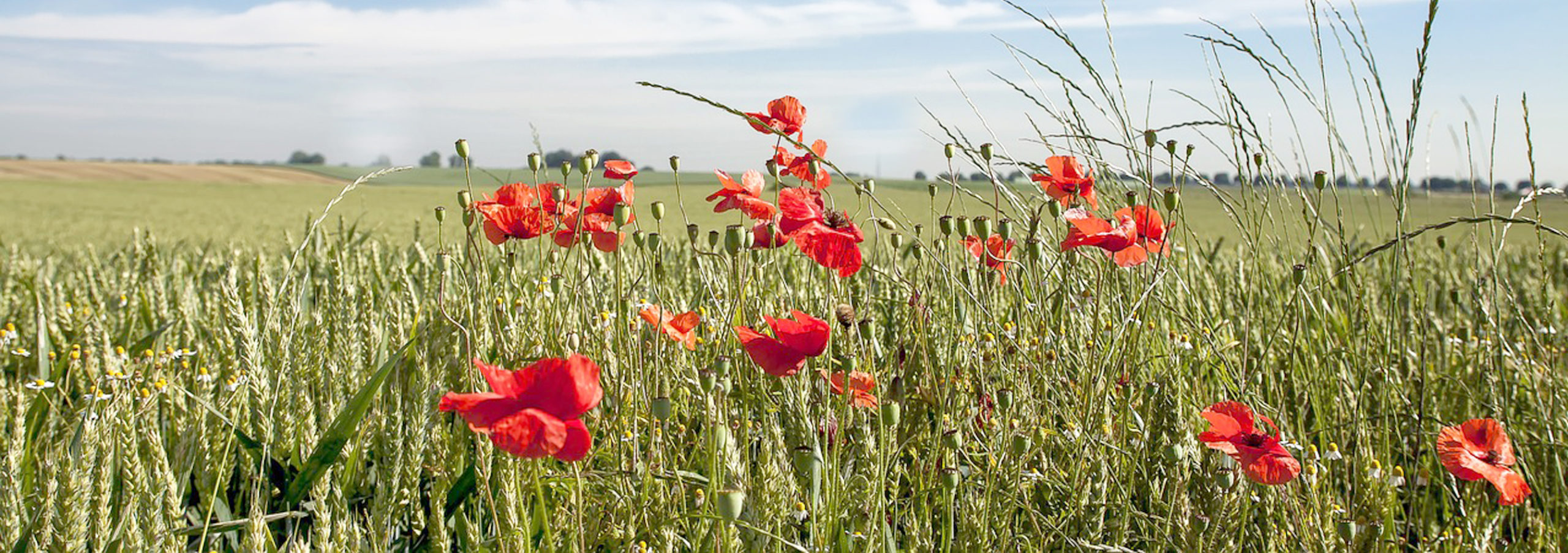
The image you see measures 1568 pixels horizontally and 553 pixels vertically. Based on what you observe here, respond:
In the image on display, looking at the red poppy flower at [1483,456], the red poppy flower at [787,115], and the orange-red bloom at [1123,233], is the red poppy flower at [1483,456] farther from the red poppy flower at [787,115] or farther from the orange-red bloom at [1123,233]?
the red poppy flower at [787,115]

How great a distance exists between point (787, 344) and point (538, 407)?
32 centimetres

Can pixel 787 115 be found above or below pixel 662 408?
above

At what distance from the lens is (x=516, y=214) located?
1.65 meters

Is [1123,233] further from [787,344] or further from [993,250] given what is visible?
[787,344]

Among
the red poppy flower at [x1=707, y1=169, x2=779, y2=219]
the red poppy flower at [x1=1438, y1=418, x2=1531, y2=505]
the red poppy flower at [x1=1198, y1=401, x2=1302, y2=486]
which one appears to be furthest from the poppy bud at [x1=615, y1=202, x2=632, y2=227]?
the red poppy flower at [x1=1438, y1=418, x2=1531, y2=505]

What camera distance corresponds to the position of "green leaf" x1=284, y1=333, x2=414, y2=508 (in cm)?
154

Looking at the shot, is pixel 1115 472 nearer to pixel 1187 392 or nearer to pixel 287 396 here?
pixel 1187 392

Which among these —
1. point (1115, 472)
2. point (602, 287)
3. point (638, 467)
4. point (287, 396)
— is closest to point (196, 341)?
point (287, 396)

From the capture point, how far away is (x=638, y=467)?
4.87ft

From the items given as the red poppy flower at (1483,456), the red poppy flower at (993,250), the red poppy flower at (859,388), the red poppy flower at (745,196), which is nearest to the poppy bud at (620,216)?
the red poppy flower at (745,196)

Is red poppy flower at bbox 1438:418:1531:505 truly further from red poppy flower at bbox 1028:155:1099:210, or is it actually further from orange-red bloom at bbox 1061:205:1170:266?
red poppy flower at bbox 1028:155:1099:210

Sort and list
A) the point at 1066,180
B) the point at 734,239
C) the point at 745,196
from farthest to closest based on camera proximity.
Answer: the point at 1066,180, the point at 745,196, the point at 734,239

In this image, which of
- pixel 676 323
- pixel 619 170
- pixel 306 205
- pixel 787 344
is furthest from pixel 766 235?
pixel 306 205

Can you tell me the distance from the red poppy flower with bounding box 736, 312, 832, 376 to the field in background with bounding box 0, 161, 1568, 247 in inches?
15.6
